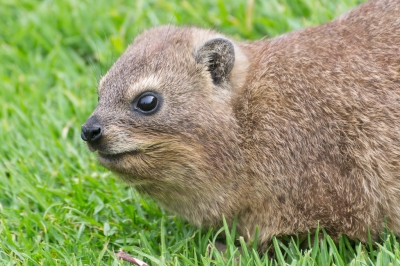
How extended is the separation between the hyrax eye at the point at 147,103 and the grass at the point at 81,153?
1203 mm

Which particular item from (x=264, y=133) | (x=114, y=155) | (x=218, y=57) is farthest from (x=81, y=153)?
(x=264, y=133)

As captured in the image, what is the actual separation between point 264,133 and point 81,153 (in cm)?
275

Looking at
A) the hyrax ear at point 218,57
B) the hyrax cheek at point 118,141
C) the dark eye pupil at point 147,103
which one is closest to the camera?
the hyrax cheek at point 118,141

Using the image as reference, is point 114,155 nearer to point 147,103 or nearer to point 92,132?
point 92,132

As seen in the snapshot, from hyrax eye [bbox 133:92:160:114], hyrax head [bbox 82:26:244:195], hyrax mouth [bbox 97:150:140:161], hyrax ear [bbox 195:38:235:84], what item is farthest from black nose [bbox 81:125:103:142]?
hyrax ear [bbox 195:38:235:84]

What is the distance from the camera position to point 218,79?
641cm

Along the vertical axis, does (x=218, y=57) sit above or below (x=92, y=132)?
above

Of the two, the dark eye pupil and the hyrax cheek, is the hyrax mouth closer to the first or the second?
the hyrax cheek

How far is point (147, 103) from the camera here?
6.10 meters

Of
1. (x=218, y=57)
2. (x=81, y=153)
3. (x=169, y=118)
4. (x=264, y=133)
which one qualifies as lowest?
(x=264, y=133)

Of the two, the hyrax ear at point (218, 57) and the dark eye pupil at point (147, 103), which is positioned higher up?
the hyrax ear at point (218, 57)

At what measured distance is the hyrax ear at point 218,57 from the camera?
6.35 meters

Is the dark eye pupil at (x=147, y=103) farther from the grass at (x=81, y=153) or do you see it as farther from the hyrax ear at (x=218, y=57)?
the grass at (x=81, y=153)

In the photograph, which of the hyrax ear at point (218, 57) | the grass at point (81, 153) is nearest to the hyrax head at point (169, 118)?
the hyrax ear at point (218, 57)
